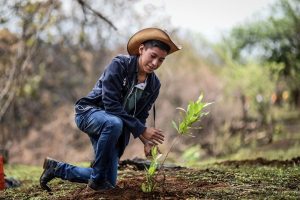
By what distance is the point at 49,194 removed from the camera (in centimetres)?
508

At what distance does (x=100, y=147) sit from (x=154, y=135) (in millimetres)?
504

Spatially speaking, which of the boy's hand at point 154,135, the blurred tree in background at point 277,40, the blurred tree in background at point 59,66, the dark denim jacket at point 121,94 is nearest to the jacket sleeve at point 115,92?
the dark denim jacket at point 121,94

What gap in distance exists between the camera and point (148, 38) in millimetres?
4629

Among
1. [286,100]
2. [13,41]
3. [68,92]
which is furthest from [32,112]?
[286,100]

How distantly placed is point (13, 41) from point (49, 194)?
398 inches

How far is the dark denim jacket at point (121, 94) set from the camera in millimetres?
4480

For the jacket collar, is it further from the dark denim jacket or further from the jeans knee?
the jeans knee

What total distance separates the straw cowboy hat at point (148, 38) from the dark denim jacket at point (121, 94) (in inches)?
6.0

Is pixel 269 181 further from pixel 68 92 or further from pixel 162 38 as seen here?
pixel 68 92

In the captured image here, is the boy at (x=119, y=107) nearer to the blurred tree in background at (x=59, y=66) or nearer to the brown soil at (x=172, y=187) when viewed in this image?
the brown soil at (x=172, y=187)

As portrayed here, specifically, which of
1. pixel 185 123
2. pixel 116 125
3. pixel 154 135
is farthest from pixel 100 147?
pixel 185 123

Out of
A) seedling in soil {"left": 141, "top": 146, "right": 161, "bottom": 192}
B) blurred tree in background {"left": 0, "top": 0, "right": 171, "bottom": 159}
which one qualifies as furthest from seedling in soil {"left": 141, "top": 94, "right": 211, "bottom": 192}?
blurred tree in background {"left": 0, "top": 0, "right": 171, "bottom": 159}

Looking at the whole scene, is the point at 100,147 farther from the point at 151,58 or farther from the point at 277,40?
the point at 277,40

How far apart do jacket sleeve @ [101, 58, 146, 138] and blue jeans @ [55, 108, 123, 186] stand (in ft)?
0.20
